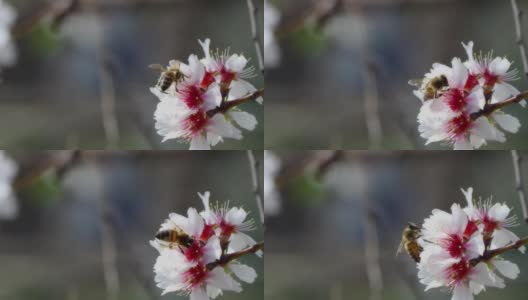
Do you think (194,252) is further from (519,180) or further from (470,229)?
(519,180)

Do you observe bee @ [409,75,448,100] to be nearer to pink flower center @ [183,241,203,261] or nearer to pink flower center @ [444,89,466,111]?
pink flower center @ [444,89,466,111]

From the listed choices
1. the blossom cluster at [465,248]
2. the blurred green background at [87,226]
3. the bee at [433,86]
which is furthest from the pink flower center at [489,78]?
the blurred green background at [87,226]

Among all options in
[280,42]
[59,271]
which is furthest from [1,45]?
[280,42]

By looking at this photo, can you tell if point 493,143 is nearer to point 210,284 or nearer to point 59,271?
point 210,284

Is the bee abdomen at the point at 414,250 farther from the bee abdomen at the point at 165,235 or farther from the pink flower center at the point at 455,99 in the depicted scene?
the bee abdomen at the point at 165,235

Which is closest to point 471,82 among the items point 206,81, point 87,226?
point 206,81

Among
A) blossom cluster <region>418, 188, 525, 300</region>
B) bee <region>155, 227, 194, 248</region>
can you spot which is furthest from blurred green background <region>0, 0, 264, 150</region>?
blossom cluster <region>418, 188, 525, 300</region>
